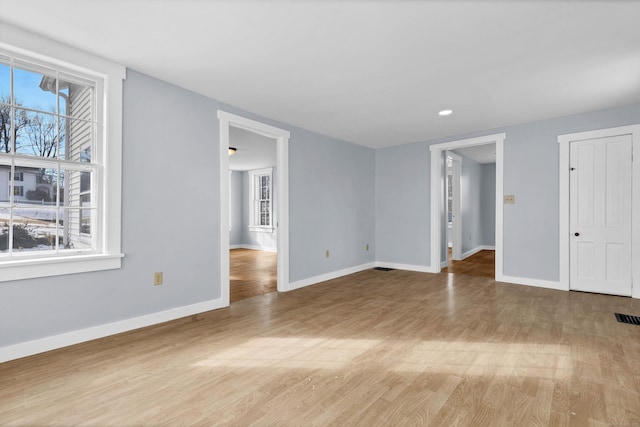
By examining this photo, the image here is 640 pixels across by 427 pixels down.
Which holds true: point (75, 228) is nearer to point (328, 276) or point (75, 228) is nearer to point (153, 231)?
point (153, 231)

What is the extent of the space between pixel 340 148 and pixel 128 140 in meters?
3.42

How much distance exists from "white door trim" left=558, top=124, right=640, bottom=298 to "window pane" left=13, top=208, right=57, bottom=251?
19.0 ft

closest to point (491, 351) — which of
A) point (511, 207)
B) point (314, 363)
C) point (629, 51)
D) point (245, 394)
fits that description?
point (314, 363)

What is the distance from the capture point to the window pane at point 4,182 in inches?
93.7

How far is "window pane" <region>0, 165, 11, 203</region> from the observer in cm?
238

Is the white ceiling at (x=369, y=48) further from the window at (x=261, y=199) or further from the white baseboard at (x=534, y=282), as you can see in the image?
the window at (x=261, y=199)

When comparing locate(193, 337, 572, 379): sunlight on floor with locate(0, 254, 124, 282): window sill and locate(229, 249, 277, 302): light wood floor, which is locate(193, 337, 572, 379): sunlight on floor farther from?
locate(229, 249, 277, 302): light wood floor

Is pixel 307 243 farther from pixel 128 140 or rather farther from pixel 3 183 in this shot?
pixel 3 183

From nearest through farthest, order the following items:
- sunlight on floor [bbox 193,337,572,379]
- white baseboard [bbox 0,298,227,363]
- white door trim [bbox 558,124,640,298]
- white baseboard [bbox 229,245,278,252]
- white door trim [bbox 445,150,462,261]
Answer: sunlight on floor [bbox 193,337,572,379] < white baseboard [bbox 0,298,227,363] < white door trim [bbox 558,124,640,298] < white door trim [bbox 445,150,462,261] < white baseboard [bbox 229,245,278,252]

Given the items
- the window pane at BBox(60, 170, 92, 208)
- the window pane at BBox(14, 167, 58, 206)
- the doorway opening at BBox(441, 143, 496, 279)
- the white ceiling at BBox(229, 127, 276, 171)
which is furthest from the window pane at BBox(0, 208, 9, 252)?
the doorway opening at BBox(441, 143, 496, 279)

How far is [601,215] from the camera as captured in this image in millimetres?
4242

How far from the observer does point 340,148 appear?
5.63 metres

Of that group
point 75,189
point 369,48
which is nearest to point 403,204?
point 369,48

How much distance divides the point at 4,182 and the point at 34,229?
40cm
